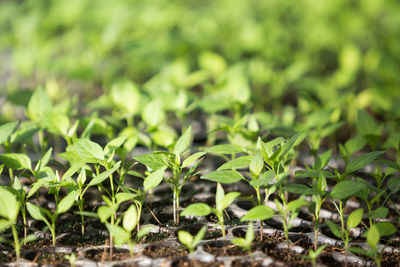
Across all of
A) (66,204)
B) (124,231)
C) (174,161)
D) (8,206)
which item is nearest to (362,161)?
(174,161)

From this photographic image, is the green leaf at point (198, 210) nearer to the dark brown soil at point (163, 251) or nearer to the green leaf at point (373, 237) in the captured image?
the dark brown soil at point (163, 251)

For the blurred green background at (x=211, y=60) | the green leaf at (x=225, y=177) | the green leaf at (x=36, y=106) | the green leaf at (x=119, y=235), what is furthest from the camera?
the blurred green background at (x=211, y=60)

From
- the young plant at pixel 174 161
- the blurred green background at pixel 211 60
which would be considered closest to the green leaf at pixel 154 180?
the young plant at pixel 174 161

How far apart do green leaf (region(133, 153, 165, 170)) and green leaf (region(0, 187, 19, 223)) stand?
0.32 meters

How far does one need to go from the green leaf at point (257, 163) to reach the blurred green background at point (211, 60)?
1.23 ft

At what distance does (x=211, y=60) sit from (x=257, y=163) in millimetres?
1114

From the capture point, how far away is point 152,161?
40.8 inches

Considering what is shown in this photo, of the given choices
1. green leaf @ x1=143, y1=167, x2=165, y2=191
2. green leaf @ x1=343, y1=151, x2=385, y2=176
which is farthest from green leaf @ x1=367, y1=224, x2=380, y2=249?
green leaf @ x1=143, y1=167, x2=165, y2=191

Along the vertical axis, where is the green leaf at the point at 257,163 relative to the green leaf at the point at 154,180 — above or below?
above

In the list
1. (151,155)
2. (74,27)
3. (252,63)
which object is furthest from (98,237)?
(74,27)

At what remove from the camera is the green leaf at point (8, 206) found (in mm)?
883

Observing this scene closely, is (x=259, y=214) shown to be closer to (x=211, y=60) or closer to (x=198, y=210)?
(x=198, y=210)

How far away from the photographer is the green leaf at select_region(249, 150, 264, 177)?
3.25ft

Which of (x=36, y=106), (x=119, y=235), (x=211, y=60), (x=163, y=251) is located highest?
(x=211, y=60)
